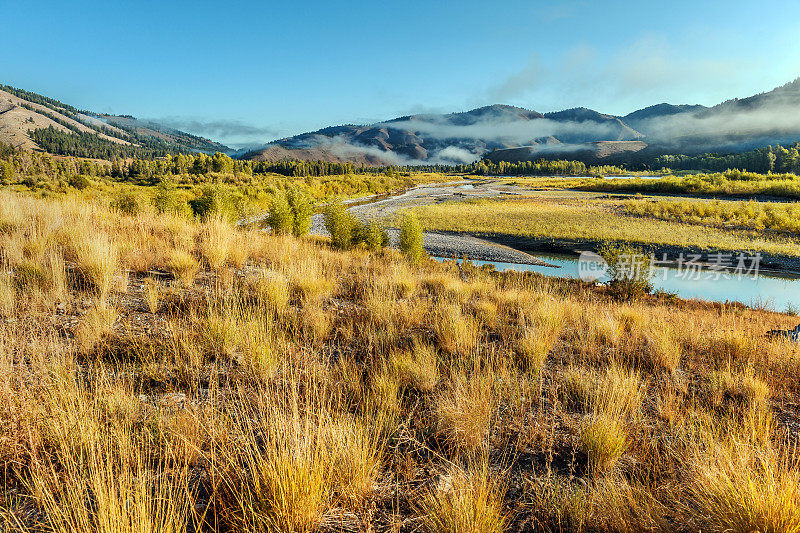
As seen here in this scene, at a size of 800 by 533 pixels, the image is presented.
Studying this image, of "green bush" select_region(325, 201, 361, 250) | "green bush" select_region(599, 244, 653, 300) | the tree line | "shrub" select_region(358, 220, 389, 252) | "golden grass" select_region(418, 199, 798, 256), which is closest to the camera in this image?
"green bush" select_region(599, 244, 653, 300)

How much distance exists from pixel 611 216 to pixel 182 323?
41.9 meters

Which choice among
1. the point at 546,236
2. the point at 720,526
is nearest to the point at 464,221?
the point at 546,236

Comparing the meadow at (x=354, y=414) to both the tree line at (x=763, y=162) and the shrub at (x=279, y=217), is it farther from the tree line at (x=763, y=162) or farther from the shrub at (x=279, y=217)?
the tree line at (x=763, y=162)

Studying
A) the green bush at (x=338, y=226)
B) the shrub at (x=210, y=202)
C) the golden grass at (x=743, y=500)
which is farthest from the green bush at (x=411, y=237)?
the golden grass at (x=743, y=500)

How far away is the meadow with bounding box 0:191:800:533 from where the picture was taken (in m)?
1.85

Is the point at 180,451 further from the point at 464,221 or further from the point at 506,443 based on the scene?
the point at 464,221

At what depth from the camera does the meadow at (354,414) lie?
1.85 metres

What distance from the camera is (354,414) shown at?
2754 millimetres

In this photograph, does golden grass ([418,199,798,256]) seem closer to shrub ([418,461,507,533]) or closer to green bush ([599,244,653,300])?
green bush ([599,244,653,300])

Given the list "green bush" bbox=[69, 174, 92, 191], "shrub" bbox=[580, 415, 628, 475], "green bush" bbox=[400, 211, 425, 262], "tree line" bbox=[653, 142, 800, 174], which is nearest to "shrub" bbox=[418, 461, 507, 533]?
"shrub" bbox=[580, 415, 628, 475]

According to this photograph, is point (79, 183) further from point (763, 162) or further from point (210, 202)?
point (763, 162)

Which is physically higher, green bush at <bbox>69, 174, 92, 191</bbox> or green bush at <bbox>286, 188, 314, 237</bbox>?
green bush at <bbox>69, 174, 92, 191</bbox>

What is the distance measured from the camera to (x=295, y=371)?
3115 mm

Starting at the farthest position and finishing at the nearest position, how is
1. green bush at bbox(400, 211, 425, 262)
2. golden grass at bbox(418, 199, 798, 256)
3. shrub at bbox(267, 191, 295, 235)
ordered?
golden grass at bbox(418, 199, 798, 256) < shrub at bbox(267, 191, 295, 235) < green bush at bbox(400, 211, 425, 262)
